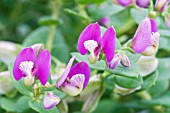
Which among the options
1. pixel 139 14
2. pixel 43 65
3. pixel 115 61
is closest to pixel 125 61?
pixel 115 61

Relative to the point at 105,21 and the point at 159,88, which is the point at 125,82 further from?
the point at 105,21

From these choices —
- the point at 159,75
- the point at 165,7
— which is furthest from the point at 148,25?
the point at 159,75

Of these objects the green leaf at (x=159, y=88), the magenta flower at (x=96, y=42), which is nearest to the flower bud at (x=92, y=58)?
the magenta flower at (x=96, y=42)

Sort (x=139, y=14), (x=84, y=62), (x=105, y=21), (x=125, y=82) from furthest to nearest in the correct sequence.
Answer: (x=105, y=21), (x=139, y=14), (x=125, y=82), (x=84, y=62)

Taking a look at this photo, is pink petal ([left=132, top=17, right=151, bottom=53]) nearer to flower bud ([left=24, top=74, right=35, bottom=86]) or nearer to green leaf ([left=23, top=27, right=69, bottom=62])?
flower bud ([left=24, top=74, right=35, bottom=86])

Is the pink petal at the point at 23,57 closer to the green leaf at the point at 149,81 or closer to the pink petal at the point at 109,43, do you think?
the pink petal at the point at 109,43

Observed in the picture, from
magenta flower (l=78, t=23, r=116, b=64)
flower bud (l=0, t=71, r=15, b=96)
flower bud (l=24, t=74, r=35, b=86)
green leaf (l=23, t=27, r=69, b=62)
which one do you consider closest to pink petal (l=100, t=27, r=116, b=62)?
magenta flower (l=78, t=23, r=116, b=64)
